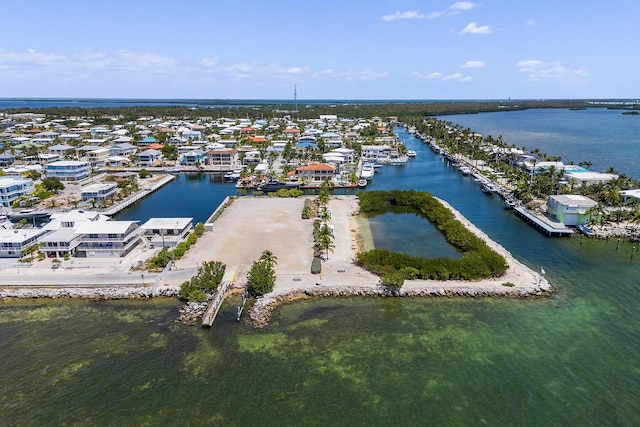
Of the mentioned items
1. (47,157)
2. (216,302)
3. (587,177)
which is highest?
(587,177)

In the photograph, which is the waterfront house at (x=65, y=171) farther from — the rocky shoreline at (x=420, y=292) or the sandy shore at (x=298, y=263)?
the rocky shoreline at (x=420, y=292)

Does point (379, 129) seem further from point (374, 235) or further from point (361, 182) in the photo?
point (374, 235)

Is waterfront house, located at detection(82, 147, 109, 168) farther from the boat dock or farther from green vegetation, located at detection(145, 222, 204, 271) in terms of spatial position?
the boat dock

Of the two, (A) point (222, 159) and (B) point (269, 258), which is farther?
(A) point (222, 159)

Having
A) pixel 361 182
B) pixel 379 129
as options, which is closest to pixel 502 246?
pixel 361 182

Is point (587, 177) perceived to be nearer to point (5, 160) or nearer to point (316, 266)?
point (316, 266)

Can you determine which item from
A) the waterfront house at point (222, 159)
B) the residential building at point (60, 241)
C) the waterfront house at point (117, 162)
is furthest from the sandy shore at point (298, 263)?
the waterfront house at point (117, 162)

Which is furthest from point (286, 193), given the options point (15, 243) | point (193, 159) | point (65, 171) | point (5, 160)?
point (5, 160)
